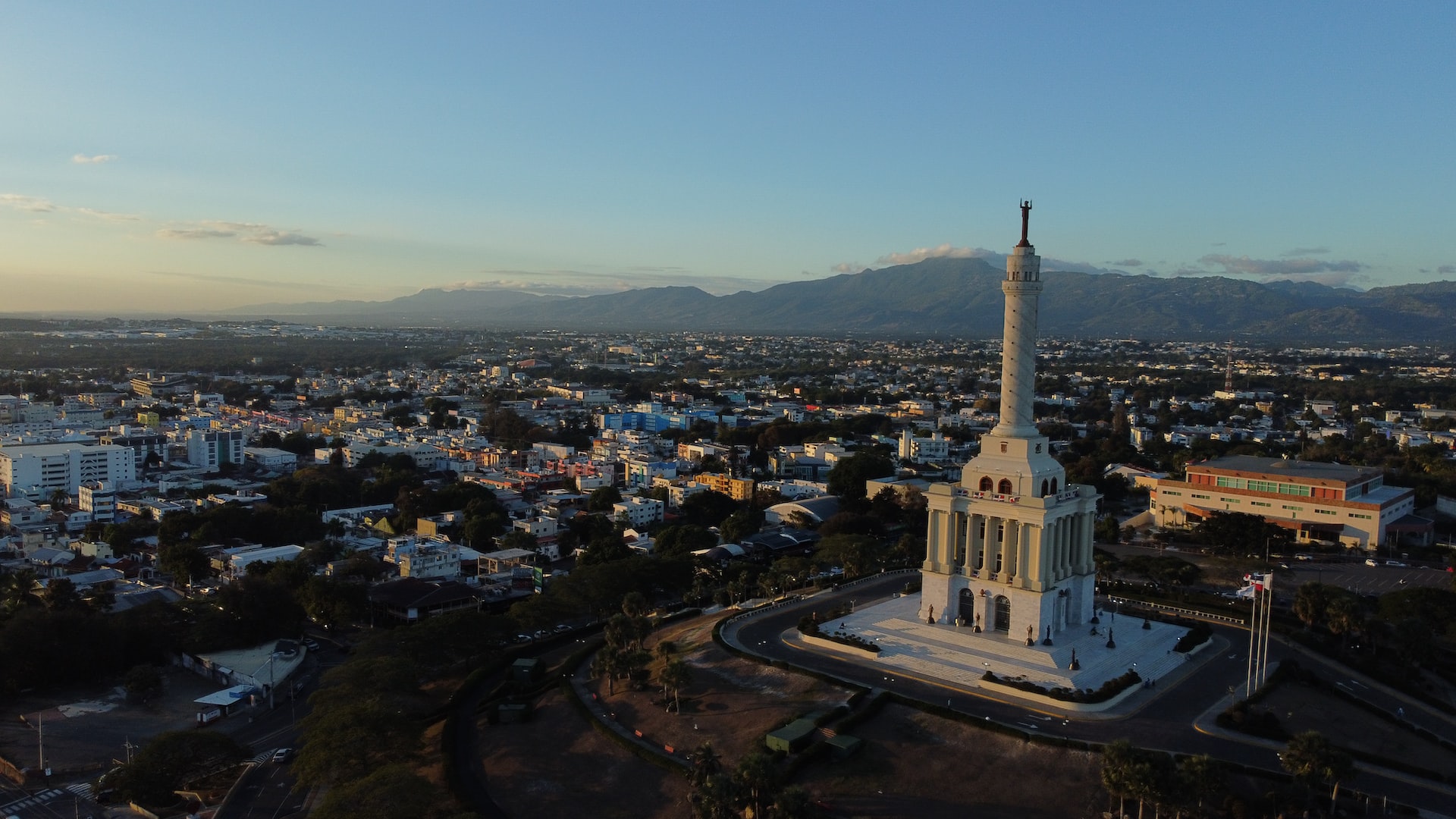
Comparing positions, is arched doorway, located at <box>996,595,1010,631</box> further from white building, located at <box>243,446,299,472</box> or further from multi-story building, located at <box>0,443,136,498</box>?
white building, located at <box>243,446,299,472</box>

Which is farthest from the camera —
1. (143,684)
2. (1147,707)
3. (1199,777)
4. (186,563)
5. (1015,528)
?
(186,563)

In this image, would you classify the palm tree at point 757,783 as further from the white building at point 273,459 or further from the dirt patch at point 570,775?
the white building at point 273,459

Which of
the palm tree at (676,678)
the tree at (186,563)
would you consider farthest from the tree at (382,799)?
the tree at (186,563)

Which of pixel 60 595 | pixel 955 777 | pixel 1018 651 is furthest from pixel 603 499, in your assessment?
pixel 955 777

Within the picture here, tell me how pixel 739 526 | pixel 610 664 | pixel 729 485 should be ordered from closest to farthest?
pixel 610 664
pixel 739 526
pixel 729 485

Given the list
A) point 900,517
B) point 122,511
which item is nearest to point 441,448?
point 122,511

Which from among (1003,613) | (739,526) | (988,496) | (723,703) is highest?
(988,496)

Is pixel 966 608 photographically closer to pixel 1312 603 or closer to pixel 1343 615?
pixel 1312 603
